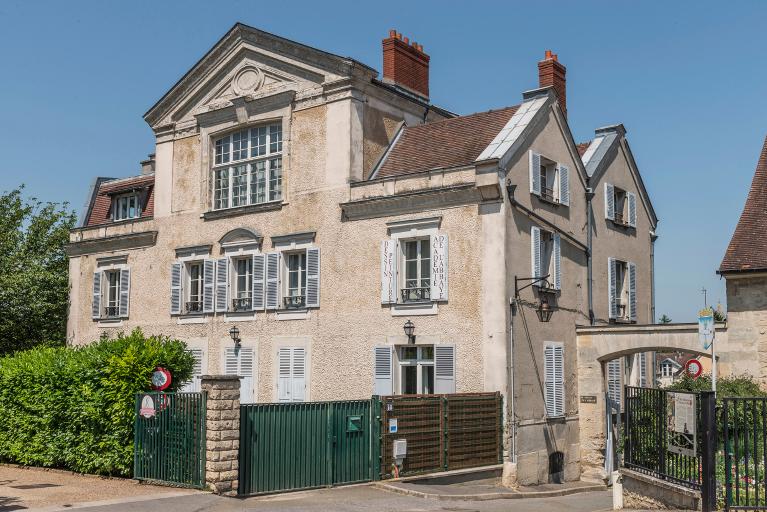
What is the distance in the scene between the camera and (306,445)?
16938 mm

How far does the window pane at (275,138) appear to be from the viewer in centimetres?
2623

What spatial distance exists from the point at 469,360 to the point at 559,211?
5.16 metres

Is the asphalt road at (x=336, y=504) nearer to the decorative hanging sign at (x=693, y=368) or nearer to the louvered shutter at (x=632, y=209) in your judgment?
the decorative hanging sign at (x=693, y=368)

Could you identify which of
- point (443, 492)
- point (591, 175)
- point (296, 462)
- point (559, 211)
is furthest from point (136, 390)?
point (591, 175)

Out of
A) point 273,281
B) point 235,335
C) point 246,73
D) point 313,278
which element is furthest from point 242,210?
point 246,73

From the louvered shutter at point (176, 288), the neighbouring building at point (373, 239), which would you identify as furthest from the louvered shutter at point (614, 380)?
the louvered shutter at point (176, 288)

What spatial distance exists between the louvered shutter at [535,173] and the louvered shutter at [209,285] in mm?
9908

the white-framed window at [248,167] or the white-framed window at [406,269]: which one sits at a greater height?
the white-framed window at [248,167]

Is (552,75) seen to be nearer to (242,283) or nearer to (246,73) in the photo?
(246,73)

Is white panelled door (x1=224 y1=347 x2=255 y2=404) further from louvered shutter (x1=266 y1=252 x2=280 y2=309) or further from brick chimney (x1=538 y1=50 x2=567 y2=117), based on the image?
brick chimney (x1=538 y1=50 x2=567 y2=117)

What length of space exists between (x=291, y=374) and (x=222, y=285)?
3.73 meters

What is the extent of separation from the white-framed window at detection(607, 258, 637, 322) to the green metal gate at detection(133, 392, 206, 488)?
1414 cm

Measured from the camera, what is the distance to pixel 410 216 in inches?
894

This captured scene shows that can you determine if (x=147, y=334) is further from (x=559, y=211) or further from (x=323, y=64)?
(x=559, y=211)
